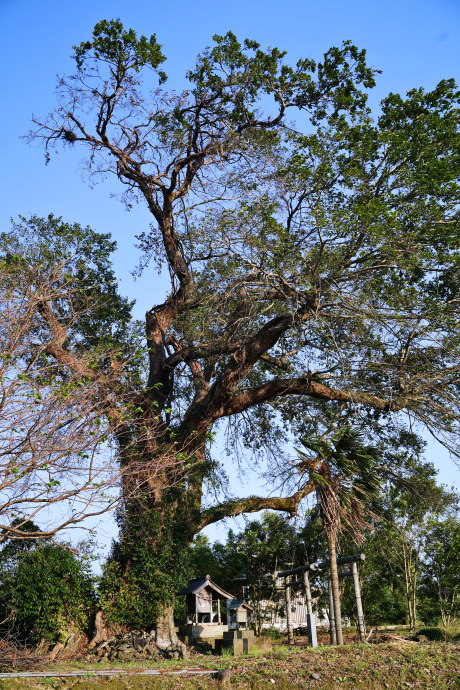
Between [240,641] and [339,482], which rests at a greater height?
[339,482]

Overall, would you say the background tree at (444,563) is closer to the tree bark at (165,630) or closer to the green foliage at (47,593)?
the tree bark at (165,630)

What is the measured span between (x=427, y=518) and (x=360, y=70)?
1584 cm

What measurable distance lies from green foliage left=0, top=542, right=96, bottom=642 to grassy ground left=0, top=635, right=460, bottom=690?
429 cm

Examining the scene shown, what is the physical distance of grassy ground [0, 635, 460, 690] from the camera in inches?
322

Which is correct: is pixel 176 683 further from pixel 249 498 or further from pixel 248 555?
pixel 248 555

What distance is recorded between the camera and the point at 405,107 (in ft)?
42.5

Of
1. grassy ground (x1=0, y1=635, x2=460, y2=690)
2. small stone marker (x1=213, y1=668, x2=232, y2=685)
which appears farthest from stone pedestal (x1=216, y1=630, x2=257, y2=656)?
small stone marker (x1=213, y1=668, x2=232, y2=685)

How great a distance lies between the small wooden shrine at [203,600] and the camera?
1772 centimetres

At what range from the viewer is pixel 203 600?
18000 millimetres

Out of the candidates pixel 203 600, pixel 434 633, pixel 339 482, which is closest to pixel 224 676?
pixel 339 482

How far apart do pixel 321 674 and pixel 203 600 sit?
10240 millimetres

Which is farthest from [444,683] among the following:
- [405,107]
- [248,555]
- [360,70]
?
[248,555]

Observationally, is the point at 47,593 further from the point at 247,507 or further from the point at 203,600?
the point at 203,600

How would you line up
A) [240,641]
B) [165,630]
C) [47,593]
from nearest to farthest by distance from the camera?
[240,641] < [47,593] < [165,630]
